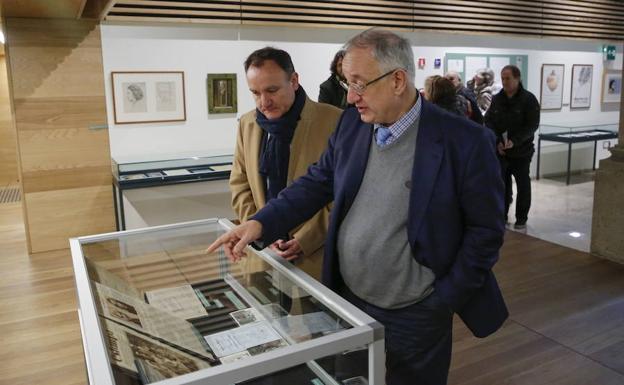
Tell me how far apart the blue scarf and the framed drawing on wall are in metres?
3.84

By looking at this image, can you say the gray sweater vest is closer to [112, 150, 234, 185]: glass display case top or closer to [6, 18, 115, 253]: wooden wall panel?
[112, 150, 234, 185]: glass display case top

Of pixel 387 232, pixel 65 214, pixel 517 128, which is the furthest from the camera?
pixel 517 128

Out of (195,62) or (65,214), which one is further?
(195,62)

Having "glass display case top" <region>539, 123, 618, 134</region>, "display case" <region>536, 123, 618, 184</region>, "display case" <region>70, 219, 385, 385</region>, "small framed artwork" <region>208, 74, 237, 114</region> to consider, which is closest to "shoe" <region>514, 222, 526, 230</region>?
"display case" <region>536, 123, 618, 184</region>

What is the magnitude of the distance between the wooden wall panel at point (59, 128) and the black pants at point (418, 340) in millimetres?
4623

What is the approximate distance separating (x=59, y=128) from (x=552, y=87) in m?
7.71

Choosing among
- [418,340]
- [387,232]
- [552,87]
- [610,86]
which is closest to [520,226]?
[552,87]

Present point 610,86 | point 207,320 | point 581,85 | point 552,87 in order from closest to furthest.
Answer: point 207,320
point 552,87
point 581,85
point 610,86

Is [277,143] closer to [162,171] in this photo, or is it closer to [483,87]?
[162,171]

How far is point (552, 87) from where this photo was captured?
30.4 feet

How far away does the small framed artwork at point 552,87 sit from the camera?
359 inches

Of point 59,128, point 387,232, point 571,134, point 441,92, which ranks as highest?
point 441,92

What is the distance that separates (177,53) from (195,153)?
1.09 metres

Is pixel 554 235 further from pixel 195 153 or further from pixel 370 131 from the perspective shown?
pixel 370 131
